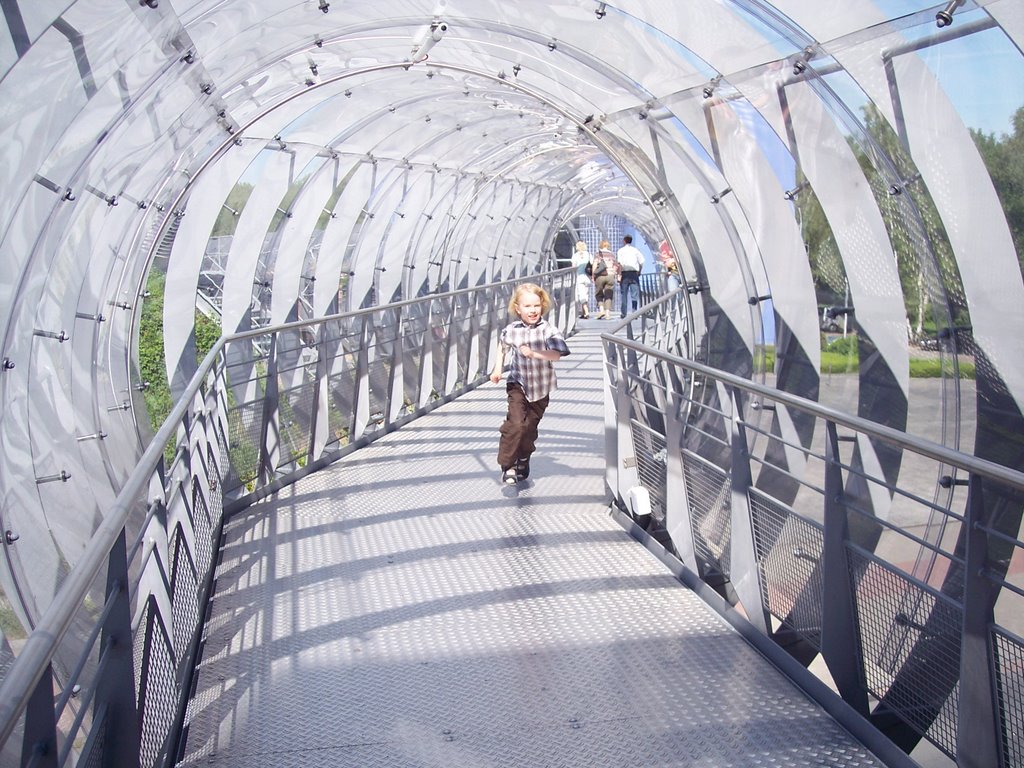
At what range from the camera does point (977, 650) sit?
3.14 m

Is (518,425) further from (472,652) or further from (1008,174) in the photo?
(1008,174)

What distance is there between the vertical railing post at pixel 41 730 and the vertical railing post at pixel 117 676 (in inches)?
29.0

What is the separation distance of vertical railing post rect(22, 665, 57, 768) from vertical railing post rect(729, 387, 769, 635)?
3154mm

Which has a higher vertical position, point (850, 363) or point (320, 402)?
point (850, 363)

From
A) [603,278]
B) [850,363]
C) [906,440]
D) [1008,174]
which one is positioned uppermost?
[1008,174]

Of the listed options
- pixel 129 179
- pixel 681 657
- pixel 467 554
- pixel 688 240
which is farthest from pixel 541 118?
pixel 681 657

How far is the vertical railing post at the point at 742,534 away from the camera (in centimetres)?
473

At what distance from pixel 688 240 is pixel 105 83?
5.89 m

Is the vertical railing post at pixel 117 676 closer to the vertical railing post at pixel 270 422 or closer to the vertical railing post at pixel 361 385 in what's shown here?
the vertical railing post at pixel 270 422

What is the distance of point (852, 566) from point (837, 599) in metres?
0.14

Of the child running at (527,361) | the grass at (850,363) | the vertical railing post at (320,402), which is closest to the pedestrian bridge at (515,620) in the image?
the child running at (527,361)

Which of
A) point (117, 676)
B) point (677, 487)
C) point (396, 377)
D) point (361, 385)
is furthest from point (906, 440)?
point (396, 377)

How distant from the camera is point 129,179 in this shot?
10.0 meters

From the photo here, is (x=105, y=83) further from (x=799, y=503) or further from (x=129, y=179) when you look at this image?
(x=799, y=503)
